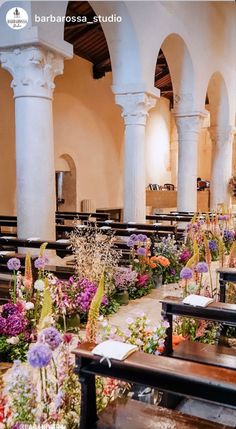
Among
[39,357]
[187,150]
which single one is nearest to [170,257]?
[39,357]

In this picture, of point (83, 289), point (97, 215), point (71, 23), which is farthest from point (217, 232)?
point (71, 23)

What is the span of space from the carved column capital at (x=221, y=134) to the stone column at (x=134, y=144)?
542cm

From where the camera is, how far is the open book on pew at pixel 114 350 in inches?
58.5

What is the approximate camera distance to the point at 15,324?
2.87 metres

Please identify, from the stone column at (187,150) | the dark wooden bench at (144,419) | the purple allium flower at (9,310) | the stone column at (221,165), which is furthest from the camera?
the stone column at (221,165)

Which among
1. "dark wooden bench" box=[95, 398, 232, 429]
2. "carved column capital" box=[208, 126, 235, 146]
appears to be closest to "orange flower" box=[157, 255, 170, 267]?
"dark wooden bench" box=[95, 398, 232, 429]

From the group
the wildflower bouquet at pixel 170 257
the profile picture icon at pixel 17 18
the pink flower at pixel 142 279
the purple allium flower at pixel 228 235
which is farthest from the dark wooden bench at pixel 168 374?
the purple allium flower at pixel 228 235

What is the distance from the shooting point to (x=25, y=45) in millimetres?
4863

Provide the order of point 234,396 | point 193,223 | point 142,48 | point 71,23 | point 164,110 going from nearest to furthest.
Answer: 1. point 234,396
2. point 193,223
3. point 142,48
4. point 71,23
5. point 164,110

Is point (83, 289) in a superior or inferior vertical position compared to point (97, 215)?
inferior

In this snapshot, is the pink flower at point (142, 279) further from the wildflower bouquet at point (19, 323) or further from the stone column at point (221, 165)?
the stone column at point (221, 165)

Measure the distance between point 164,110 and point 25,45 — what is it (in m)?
12.5

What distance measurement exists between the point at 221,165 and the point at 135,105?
229 inches

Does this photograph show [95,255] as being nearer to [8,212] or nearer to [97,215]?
[97,215]
